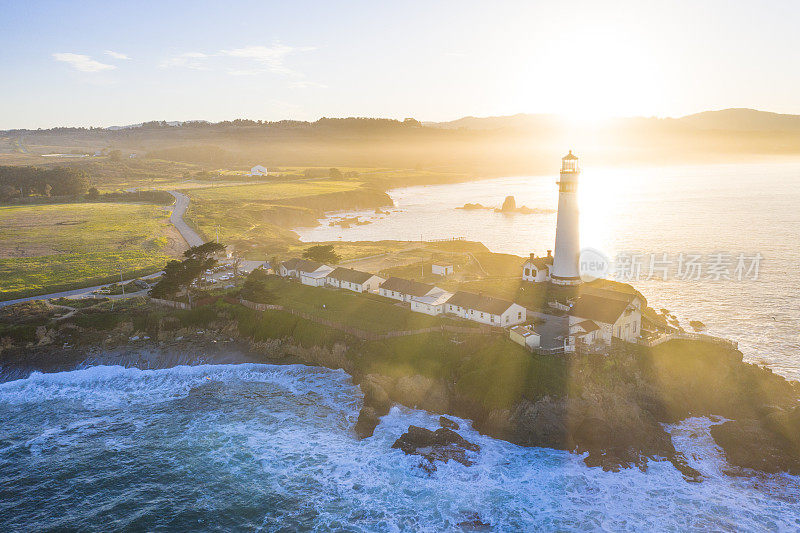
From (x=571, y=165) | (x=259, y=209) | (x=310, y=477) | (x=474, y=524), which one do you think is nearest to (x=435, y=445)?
(x=474, y=524)

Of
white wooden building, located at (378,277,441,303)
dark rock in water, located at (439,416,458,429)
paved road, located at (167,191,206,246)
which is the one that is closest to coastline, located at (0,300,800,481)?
dark rock in water, located at (439,416,458,429)

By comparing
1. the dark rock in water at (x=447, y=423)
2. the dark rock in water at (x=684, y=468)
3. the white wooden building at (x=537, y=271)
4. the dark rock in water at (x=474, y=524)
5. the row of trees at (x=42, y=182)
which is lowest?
the dark rock in water at (x=474, y=524)

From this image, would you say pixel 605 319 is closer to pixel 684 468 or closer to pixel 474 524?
pixel 684 468

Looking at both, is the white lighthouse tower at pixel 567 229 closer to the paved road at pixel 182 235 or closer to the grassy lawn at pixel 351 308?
the grassy lawn at pixel 351 308

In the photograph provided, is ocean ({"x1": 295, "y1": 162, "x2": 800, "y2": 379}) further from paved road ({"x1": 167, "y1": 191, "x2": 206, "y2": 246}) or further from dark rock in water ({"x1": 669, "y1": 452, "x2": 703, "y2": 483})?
paved road ({"x1": 167, "y1": 191, "x2": 206, "y2": 246})

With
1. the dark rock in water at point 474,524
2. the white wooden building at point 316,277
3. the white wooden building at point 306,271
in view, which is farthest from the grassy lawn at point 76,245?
the dark rock in water at point 474,524

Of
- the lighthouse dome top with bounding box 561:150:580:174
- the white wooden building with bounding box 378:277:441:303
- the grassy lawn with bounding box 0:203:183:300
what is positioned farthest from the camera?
the grassy lawn with bounding box 0:203:183:300
